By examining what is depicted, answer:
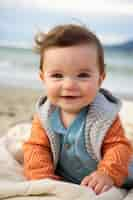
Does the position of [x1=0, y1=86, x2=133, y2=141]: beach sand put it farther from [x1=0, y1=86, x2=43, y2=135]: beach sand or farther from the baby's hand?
the baby's hand

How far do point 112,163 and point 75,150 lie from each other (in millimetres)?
94

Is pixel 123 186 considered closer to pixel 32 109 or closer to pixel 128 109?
pixel 128 109

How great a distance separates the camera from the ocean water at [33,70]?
2779 millimetres

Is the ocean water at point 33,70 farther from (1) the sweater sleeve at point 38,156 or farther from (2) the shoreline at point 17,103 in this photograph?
(1) the sweater sleeve at point 38,156

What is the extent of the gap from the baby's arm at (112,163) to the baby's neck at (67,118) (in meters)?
0.09

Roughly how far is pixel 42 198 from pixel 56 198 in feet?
0.09

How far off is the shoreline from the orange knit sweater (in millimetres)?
1115

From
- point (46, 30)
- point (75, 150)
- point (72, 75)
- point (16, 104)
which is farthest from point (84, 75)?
point (46, 30)

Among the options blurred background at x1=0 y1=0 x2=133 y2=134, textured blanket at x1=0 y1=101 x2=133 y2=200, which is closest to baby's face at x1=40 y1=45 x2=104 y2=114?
textured blanket at x1=0 y1=101 x2=133 y2=200

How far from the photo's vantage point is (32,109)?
257 centimetres

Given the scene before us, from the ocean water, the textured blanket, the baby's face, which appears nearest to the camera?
the textured blanket

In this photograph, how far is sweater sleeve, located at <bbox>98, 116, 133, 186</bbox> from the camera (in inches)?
41.6

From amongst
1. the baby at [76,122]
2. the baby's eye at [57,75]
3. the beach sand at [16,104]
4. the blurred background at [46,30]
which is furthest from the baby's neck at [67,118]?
the blurred background at [46,30]

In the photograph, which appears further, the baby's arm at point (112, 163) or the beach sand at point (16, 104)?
the beach sand at point (16, 104)
